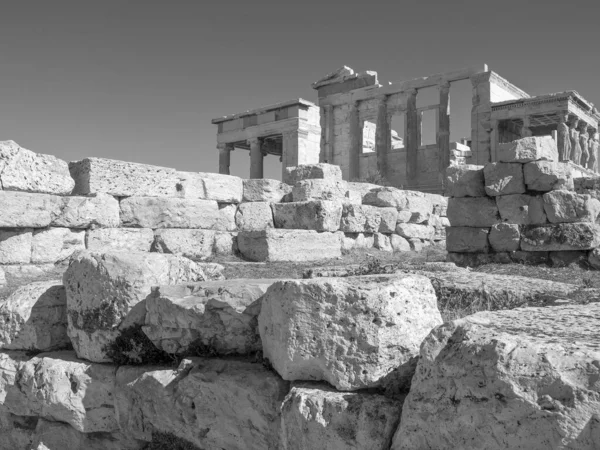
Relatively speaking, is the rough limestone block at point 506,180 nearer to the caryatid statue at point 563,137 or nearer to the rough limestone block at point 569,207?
the rough limestone block at point 569,207

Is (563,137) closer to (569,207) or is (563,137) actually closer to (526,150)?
(526,150)

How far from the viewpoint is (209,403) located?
3285 mm

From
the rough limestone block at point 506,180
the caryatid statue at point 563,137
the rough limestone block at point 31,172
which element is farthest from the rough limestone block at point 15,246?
the caryatid statue at point 563,137

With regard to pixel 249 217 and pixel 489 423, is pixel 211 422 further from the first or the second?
pixel 249 217

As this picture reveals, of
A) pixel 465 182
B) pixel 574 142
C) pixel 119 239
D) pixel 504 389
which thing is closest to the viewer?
pixel 504 389

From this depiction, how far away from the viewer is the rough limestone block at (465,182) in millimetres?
11062

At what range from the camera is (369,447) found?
2.57m

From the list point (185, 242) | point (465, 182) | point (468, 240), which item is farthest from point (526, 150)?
point (185, 242)

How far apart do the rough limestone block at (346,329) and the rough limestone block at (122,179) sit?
6588 millimetres

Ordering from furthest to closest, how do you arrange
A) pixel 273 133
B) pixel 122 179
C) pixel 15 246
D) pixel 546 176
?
pixel 273 133 → pixel 546 176 → pixel 122 179 → pixel 15 246

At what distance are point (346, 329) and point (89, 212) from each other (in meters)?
6.67

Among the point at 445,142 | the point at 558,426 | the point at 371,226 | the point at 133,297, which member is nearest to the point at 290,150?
the point at 445,142

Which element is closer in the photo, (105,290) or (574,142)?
(105,290)

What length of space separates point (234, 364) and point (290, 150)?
25717 millimetres
